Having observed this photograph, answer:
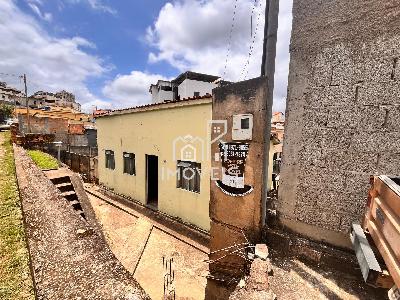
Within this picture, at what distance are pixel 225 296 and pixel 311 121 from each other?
3.30 meters

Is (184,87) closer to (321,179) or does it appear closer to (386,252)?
(321,179)

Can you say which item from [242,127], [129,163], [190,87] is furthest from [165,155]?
[190,87]

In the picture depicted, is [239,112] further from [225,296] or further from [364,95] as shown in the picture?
[225,296]

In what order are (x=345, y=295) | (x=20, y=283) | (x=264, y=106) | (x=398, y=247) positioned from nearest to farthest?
1. (x=20, y=283)
2. (x=398, y=247)
3. (x=345, y=295)
4. (x=264, y=106)

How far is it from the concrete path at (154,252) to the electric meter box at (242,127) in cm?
313

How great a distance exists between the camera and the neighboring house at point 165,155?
27.9 ft

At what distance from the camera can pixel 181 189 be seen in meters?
9.44

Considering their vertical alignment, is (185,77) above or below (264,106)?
above

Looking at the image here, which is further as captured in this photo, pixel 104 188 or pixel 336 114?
pixel 104 188

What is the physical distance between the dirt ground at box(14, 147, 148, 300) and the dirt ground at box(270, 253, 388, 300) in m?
1.99

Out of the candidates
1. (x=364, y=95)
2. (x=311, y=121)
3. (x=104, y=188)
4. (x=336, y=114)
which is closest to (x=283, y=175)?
(x=311, y=121)

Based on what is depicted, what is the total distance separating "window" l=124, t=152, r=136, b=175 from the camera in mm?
12039

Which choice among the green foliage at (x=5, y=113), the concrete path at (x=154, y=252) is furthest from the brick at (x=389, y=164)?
the green foliage at (x=5, y=113)

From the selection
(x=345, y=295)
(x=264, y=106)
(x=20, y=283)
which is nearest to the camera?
(x=20, y=283)
